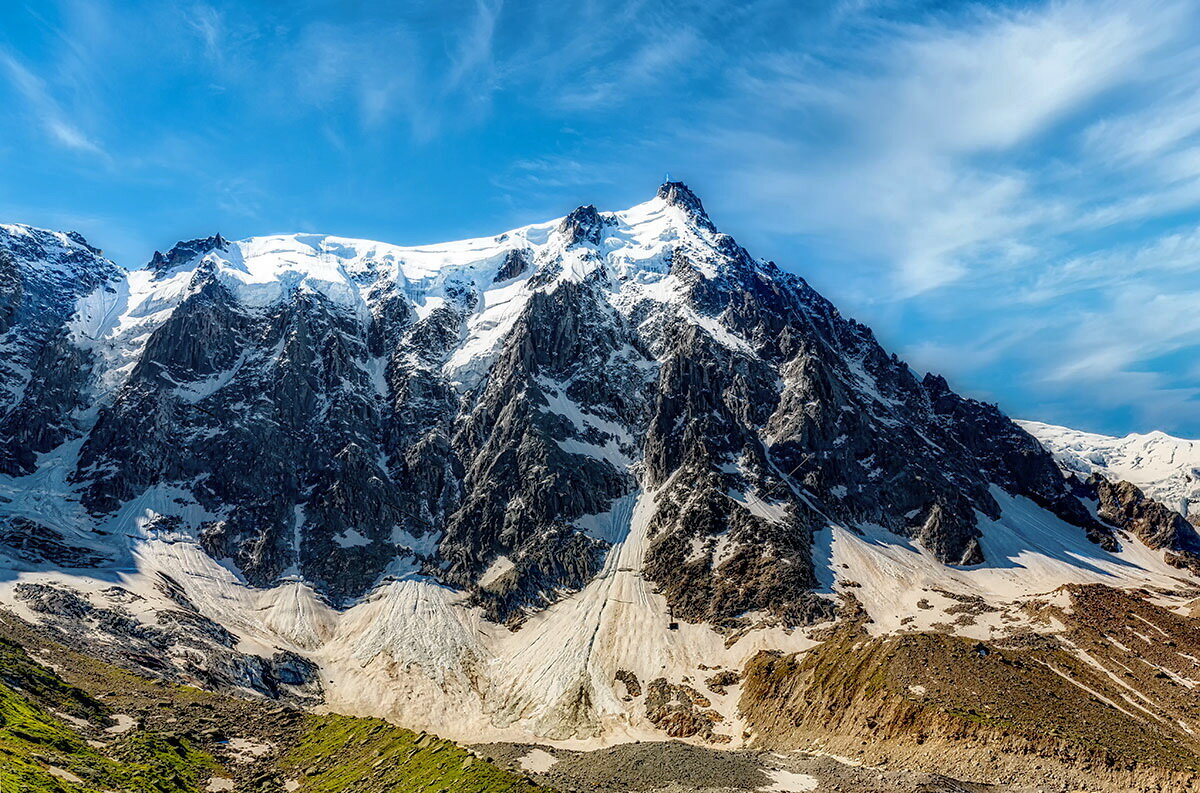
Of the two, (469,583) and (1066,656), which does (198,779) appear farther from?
(1066,656)

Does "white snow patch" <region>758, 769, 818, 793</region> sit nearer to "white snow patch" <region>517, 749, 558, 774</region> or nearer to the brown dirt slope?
the brown dirt slope

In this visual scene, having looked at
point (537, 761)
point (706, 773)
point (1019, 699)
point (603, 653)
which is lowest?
point (537, 761)

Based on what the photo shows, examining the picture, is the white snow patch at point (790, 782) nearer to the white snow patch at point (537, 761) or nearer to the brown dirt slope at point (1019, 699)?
the brown dirt slope at point (1019, 699)

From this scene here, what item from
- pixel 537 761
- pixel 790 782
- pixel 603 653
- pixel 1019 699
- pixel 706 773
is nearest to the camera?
pixel 790 782

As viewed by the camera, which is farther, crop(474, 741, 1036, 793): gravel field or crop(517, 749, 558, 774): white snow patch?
crop(517, 749, 558, 774): white snow patch

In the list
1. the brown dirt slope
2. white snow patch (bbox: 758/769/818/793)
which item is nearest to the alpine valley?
Result: the brown dirt slope

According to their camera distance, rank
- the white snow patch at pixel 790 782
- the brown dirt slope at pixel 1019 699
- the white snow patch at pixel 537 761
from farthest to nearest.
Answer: the white snow patch at pixel 537 761, the brown dirt slope at pixel 1019 699, the white snow patch at pixel 790 782

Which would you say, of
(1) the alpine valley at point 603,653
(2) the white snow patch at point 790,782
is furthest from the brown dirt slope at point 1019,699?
(2) the white snow patch at point 790,782

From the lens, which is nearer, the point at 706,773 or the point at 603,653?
the point at 706,773

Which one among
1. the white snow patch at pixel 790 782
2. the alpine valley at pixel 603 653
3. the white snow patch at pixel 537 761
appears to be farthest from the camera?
the white snow patch at pixel 537 761

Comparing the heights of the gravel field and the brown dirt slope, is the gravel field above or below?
below

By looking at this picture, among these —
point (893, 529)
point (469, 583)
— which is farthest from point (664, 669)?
point (893, 529)

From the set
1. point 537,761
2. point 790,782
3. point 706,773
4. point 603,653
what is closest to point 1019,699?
point 790,782

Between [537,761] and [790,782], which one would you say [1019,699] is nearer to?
A: [790,782]
